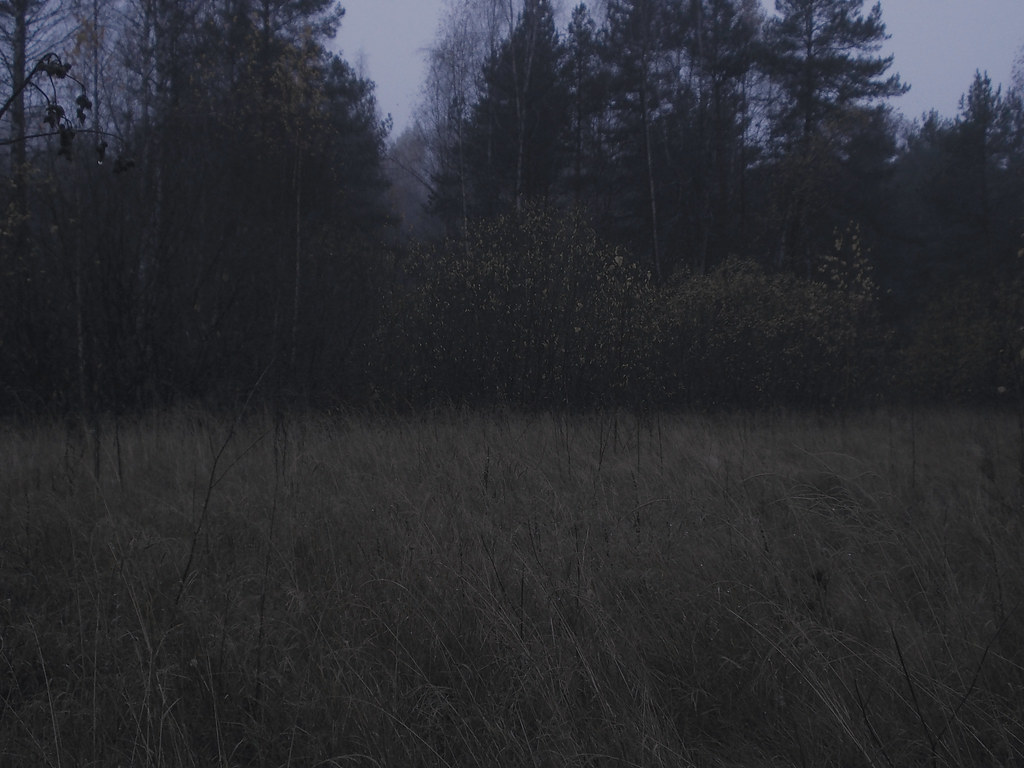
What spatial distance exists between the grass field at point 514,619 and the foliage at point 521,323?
523 cm

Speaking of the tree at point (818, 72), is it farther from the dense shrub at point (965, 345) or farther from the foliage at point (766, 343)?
the foliage at point (766, 343)

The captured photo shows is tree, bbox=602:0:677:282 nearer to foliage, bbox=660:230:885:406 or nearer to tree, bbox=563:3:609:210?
tree, bbox=563:3:609:210

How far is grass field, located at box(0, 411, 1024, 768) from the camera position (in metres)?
2.35

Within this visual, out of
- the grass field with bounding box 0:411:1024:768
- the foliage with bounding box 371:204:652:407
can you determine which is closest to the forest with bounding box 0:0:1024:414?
the foliage with bounding box 371:204:652:407

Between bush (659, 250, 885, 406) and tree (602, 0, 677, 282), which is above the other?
tree (602, 0, 677, 282)

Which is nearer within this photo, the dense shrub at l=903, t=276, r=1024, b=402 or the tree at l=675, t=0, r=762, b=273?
the dense shrub at l=903, t=276, r=1024, b=402

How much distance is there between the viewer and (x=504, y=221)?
442 inches

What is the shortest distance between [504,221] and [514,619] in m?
8.94

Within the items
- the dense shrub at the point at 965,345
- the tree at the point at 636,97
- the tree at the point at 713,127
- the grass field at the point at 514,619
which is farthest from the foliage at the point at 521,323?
the tree at the point at 713,127

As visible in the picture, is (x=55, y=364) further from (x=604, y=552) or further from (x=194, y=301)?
(x=604, y=552)

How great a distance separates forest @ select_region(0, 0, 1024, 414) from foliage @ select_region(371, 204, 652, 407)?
0.04 meters

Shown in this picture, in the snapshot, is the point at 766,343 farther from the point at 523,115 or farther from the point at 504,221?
the point at 523,115

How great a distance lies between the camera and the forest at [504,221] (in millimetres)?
9469

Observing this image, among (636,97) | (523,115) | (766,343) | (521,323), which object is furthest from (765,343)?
(636,97)
